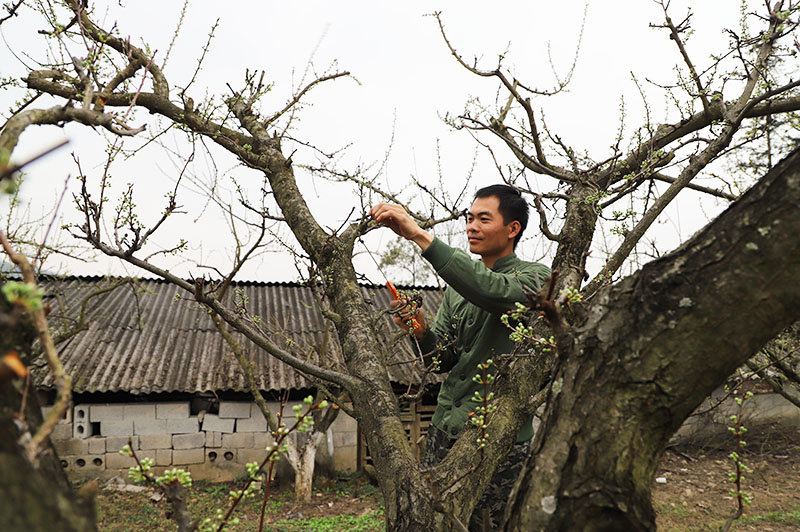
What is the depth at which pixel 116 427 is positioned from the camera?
336 inches

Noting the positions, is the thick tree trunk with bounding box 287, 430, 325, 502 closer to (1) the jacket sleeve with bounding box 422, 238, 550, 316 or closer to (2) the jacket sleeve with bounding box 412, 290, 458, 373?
(2) the jacket sleeve with bounding box 412, 290, 458, 373

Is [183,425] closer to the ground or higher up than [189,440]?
higher up

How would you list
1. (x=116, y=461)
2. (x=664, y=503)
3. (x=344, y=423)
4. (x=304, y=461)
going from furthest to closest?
(x=344, y=423) → (x=116, y=461) → (x=304, y=461) → (x=664, y=503)

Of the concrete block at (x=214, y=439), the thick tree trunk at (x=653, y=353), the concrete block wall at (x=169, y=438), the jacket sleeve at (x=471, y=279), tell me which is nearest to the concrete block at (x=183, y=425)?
the concrete block wall at (x=169, y=438)

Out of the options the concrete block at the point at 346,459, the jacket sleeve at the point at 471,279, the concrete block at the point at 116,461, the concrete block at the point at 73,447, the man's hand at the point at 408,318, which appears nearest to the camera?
the jacket sleeve at the point at 471,279

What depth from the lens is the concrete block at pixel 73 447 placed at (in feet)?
27.3

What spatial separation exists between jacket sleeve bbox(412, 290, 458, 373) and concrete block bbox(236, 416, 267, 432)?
664 cm

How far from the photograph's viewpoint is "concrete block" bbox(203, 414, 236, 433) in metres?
8.80

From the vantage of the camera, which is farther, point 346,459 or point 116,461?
point 346,459

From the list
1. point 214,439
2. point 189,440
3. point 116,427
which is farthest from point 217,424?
point 116,427

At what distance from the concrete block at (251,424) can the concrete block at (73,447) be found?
2343 mm

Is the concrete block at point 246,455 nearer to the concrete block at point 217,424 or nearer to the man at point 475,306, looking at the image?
the concrete block at point 217,424

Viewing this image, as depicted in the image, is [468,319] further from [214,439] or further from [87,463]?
[87,463]

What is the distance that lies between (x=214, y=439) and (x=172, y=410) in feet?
2.78
